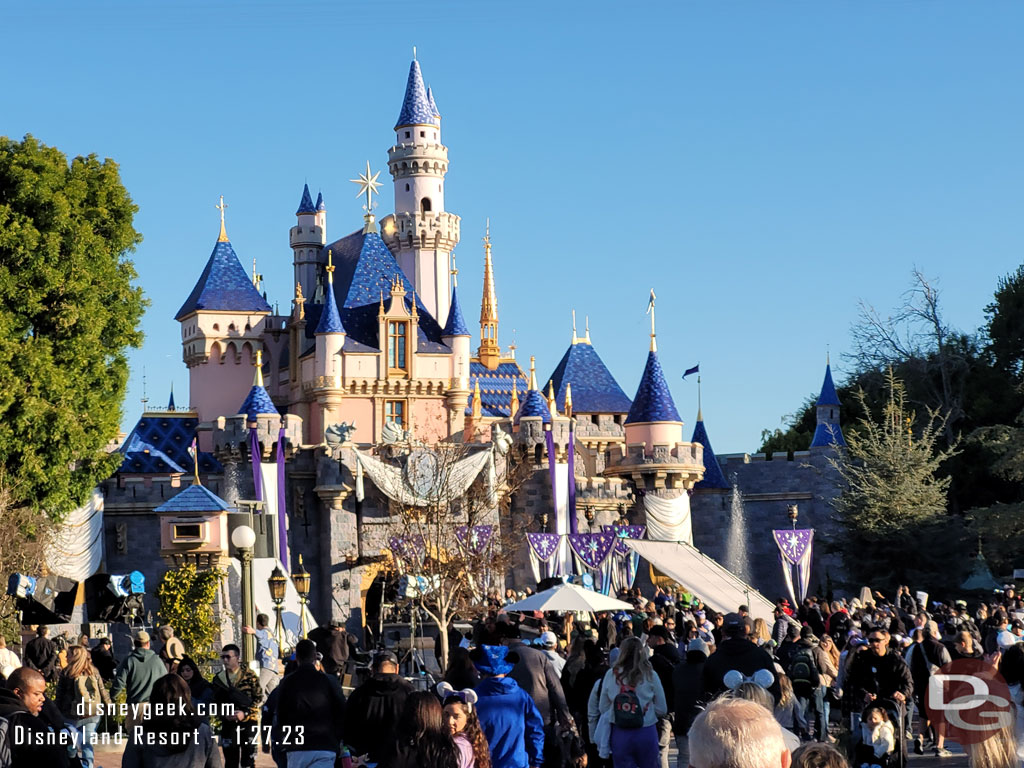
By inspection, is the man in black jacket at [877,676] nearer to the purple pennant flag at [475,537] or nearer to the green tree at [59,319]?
the green tree at [59,319]

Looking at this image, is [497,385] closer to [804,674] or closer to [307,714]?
[804,674]

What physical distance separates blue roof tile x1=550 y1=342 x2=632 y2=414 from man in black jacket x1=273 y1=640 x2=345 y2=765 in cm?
3853

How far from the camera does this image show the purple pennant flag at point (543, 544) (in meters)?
34.7

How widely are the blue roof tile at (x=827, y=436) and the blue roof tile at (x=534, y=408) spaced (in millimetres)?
9781

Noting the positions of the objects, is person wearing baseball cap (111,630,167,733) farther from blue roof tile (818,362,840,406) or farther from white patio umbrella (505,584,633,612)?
blue roof tile (818,362,840,406)

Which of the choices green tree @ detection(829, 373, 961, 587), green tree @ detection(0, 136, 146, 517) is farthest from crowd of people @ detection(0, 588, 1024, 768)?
green tree @ detection(829, 373, 961, 587)

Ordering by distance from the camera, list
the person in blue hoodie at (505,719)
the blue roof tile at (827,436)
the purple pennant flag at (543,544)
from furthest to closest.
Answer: the blue roof tile at (827,436)
the purple pennant flag at (543,544)
the person in blue hoodie at (505,719)

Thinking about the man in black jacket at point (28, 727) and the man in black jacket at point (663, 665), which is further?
the man in black jacket at point (663, 665)

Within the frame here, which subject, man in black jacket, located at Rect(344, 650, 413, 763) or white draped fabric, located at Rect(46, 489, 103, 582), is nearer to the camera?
man in black jacket, located at Rect(344, 650, 413, 763)

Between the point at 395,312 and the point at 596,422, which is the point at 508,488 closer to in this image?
the point at 395,312

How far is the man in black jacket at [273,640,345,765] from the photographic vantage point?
9.14 m

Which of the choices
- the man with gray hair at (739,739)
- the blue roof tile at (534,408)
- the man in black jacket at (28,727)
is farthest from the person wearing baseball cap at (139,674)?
the blue roof tile at (534,408)

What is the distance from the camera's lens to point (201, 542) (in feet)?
86.9

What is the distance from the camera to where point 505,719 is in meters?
8.84
